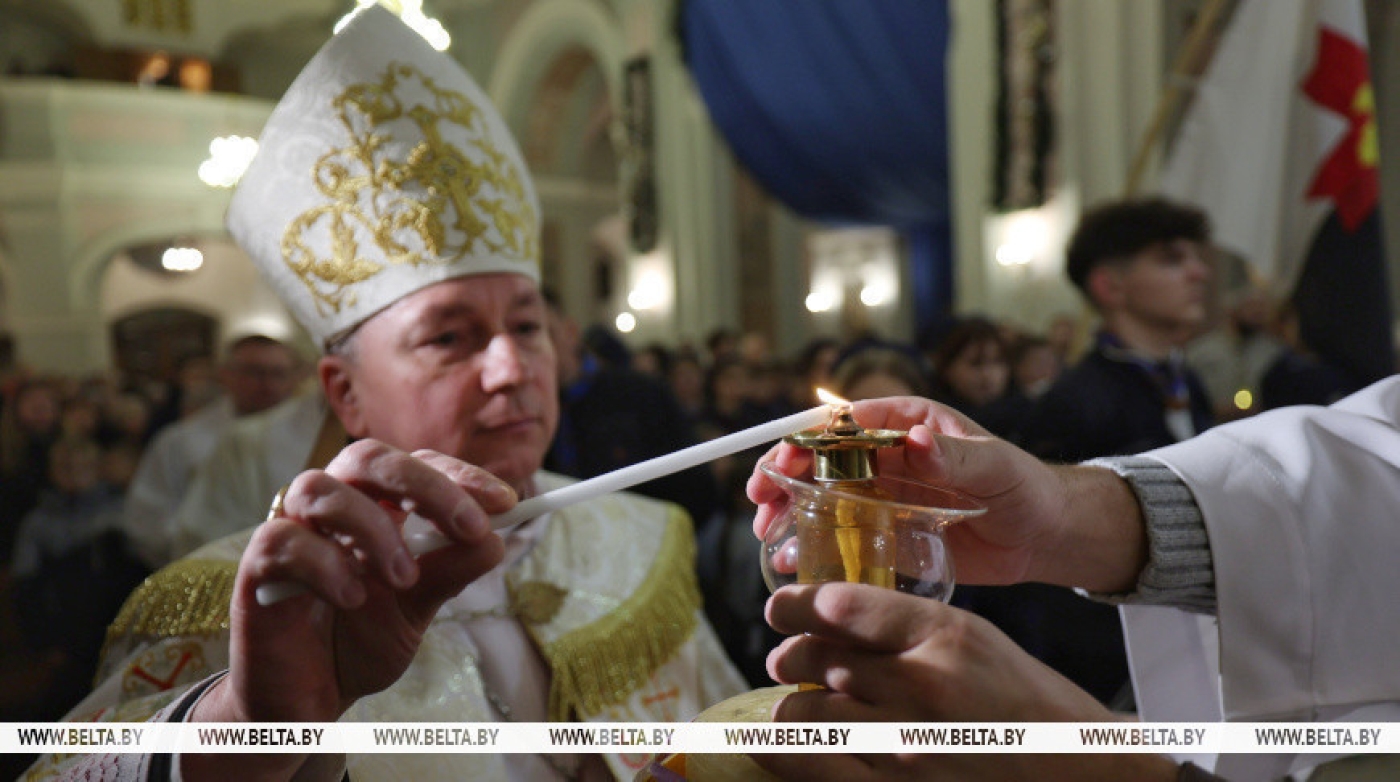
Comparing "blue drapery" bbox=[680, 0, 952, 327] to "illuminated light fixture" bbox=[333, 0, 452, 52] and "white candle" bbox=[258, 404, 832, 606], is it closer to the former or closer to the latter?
"illuminated light fixture" bbox=[333, 0, 452, 52]

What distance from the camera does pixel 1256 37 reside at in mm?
3115

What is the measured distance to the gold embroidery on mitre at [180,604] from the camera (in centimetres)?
124

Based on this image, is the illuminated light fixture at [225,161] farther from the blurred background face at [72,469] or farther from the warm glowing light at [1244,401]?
the warm glowing light at [1244,401]

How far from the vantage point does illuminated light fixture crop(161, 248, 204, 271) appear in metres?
16.4

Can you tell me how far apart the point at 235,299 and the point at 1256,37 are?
17.4 meters

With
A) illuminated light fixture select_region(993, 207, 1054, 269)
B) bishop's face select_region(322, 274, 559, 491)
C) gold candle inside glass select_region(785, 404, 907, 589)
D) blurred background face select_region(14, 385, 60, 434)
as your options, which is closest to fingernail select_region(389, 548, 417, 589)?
gold candle inside glass select_region(785, 404, 907, 589)

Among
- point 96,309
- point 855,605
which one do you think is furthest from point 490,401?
point 96,309

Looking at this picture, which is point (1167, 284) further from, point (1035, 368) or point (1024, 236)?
point (1024, 236)

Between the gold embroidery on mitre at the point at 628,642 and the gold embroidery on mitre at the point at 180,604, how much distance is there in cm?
42

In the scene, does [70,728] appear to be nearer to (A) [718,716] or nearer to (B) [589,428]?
(A) [718,716]

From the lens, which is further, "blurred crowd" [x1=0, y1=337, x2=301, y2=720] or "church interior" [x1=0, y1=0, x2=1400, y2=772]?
"church interior" [x1=0, y1=0, x2=1400, y2=772]

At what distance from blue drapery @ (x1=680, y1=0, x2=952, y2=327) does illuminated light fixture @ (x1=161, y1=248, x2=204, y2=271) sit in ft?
35.3

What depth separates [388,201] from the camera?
1.44 metres

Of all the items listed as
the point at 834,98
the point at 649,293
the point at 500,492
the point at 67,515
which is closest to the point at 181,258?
the point at 649,293
